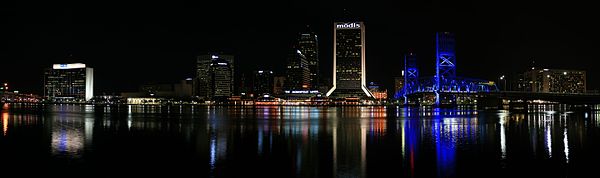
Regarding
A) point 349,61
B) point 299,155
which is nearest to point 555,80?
point 349,61

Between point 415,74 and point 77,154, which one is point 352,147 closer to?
point 77,154

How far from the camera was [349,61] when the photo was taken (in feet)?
591

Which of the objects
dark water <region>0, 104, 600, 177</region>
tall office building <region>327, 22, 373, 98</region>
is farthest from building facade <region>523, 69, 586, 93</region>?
dark water <region>0, 104, 600, 177</region>

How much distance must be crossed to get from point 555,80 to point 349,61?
6492 centimetres

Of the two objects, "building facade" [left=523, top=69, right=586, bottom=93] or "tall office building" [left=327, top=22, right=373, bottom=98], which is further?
"tall office building" [left=327, top=22, right=373, bottom=98]

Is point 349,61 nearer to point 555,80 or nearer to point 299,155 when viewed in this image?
point 555,80

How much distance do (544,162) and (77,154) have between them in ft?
57.2

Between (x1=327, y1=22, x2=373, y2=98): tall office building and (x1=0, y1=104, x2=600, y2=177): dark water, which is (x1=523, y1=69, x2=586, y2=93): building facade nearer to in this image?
(x1=327, y1=22, x2=373, y2=98): tall office building

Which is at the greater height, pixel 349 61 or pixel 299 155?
pixel 349 61

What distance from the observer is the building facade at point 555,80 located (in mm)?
140250

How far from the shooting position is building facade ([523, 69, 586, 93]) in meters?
140

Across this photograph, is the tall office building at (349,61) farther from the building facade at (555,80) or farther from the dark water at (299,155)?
the dark water at (299,155)

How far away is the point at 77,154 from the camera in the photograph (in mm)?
20328

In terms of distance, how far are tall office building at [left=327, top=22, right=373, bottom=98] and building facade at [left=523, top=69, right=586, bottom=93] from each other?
4760 cm
